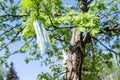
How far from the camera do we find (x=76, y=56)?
30.9 ft

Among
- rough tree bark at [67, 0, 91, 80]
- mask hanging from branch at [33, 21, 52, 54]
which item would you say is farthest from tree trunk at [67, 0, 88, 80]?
mask hanging from branch at [33, 21, 52, 54]

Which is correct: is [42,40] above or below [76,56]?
above

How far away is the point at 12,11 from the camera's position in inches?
422

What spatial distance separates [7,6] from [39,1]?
10.9ft

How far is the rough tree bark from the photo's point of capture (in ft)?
30.2

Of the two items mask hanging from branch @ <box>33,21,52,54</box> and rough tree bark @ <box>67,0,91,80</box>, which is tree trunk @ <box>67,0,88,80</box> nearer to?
rough tree bark @ <box>67,0,91,80</box>

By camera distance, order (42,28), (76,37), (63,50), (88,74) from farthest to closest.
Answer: (63,50) < (88,74) < (76,37) < (42,28)

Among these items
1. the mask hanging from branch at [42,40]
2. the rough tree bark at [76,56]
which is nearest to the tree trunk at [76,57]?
the rough tree bark at [76,56]

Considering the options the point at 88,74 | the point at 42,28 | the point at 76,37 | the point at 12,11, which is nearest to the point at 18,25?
the point at 12,11

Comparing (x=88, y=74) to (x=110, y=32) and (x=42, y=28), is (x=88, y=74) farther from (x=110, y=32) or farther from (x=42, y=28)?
(x=42, y=28)

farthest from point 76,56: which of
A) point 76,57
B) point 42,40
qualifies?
point 42,40

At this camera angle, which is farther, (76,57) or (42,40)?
(76,57)

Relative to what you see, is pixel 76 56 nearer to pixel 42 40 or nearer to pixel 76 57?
pixel 76 57

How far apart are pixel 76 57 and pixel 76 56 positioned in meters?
0.03
